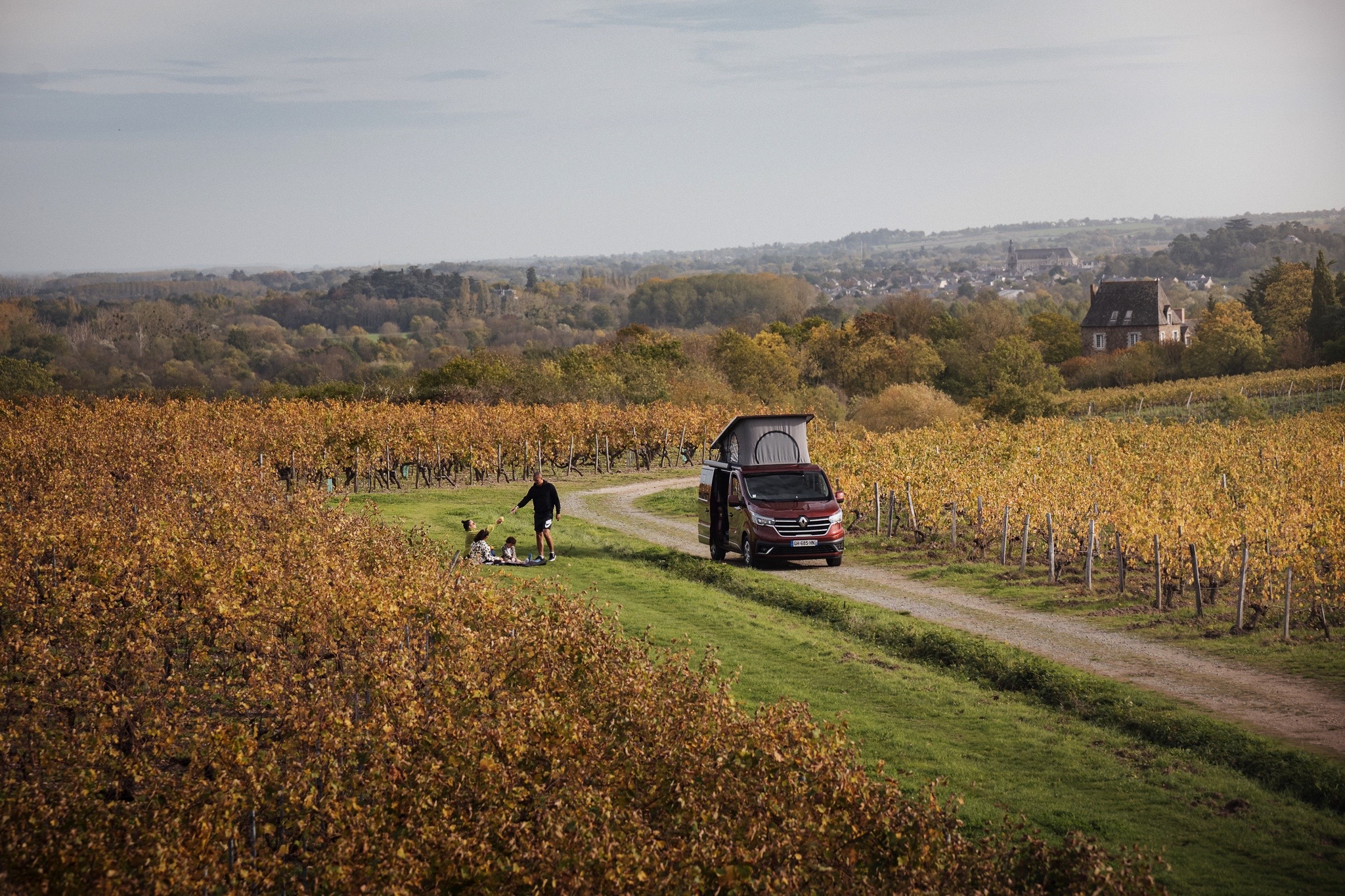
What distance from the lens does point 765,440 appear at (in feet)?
75.7

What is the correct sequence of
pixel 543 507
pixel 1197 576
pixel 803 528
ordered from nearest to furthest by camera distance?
pixel 1197 576 → pixel 803 528 → pixel 543 507

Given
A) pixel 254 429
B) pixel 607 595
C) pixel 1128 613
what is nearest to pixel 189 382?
pixel 254 429

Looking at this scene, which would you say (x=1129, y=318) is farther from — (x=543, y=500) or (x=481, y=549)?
(x=481, y=549)

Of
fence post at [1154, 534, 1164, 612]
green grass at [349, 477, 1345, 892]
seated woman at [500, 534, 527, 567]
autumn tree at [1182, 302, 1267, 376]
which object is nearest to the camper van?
green grass at [349, 477, 1345, 892]

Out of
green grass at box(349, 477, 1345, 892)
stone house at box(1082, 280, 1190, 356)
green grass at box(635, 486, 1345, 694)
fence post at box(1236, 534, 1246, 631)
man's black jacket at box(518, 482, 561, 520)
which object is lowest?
green grass at box(635, 486, 1345, 694)

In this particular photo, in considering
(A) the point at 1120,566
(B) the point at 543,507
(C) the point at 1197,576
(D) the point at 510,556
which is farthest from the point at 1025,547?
(D) the point at 510,556

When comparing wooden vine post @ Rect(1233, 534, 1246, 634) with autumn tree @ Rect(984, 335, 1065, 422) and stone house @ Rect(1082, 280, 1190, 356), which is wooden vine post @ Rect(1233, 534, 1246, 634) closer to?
autumn tree @ Rect(984, 335, 1065, 422)

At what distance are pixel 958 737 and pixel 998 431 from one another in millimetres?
24124

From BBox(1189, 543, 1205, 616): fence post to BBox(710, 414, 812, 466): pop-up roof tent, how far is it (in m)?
8.09

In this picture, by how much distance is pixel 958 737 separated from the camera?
38.1 ft

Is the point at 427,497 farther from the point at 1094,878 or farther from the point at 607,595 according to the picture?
the point at 1094,878

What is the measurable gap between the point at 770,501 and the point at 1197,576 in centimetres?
758

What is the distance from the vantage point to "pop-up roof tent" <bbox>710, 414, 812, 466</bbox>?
22.8 m

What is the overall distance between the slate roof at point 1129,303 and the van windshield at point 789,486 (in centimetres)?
7661
